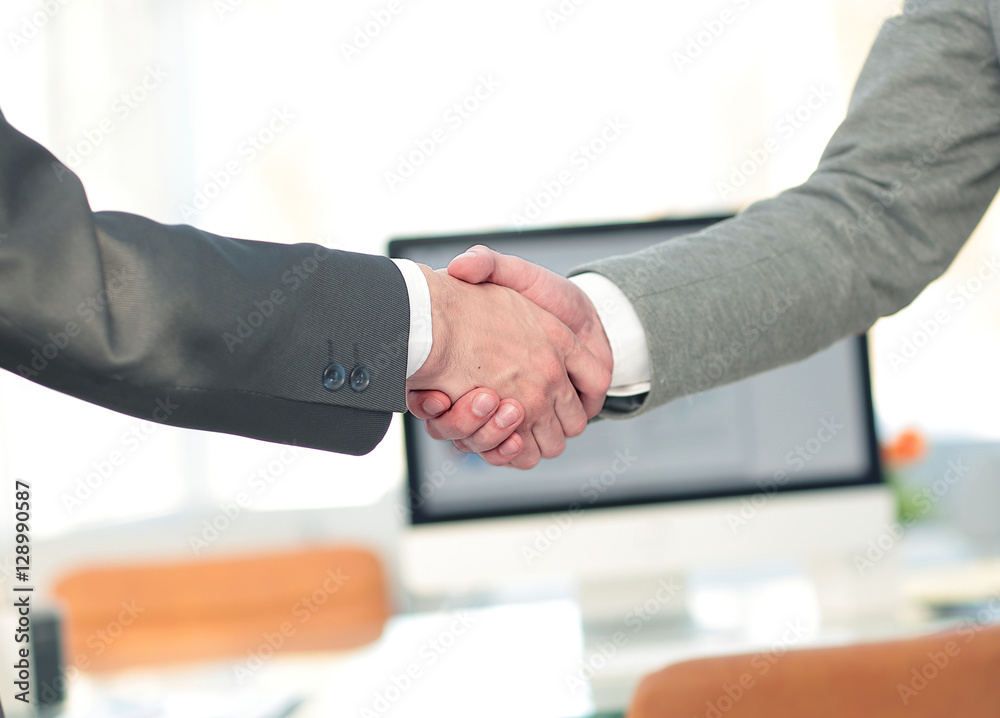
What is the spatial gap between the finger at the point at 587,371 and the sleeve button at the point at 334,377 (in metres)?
0.37

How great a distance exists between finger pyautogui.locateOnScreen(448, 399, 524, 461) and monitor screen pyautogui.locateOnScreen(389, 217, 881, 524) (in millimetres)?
383

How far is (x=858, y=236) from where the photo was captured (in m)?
1.14

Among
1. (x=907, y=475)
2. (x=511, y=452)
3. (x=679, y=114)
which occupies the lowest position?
(x=907, y=475)

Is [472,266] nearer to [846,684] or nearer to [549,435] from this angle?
[549,435]

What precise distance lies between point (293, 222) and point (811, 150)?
5.21ft

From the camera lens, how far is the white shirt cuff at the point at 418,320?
970 mm

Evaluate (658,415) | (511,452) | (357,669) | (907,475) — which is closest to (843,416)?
(658,415)

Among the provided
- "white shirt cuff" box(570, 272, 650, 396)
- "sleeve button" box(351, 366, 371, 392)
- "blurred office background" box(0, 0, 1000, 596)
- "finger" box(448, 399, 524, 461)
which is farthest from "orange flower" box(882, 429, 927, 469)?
"sleeve button" box(351, 366, 371, 392)

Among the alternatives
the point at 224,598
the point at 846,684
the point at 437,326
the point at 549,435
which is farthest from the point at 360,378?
the point at 224,598

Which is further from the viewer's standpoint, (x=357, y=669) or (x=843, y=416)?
(x=843, y=416)

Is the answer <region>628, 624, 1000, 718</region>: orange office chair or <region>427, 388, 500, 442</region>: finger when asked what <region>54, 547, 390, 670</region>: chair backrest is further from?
<region>628, 624, 1000, 718</region>: orange office chair

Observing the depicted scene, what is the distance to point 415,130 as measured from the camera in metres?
2.53

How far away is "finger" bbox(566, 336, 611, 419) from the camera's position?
1135 millimetres

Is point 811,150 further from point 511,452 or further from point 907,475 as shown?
point 511,452
